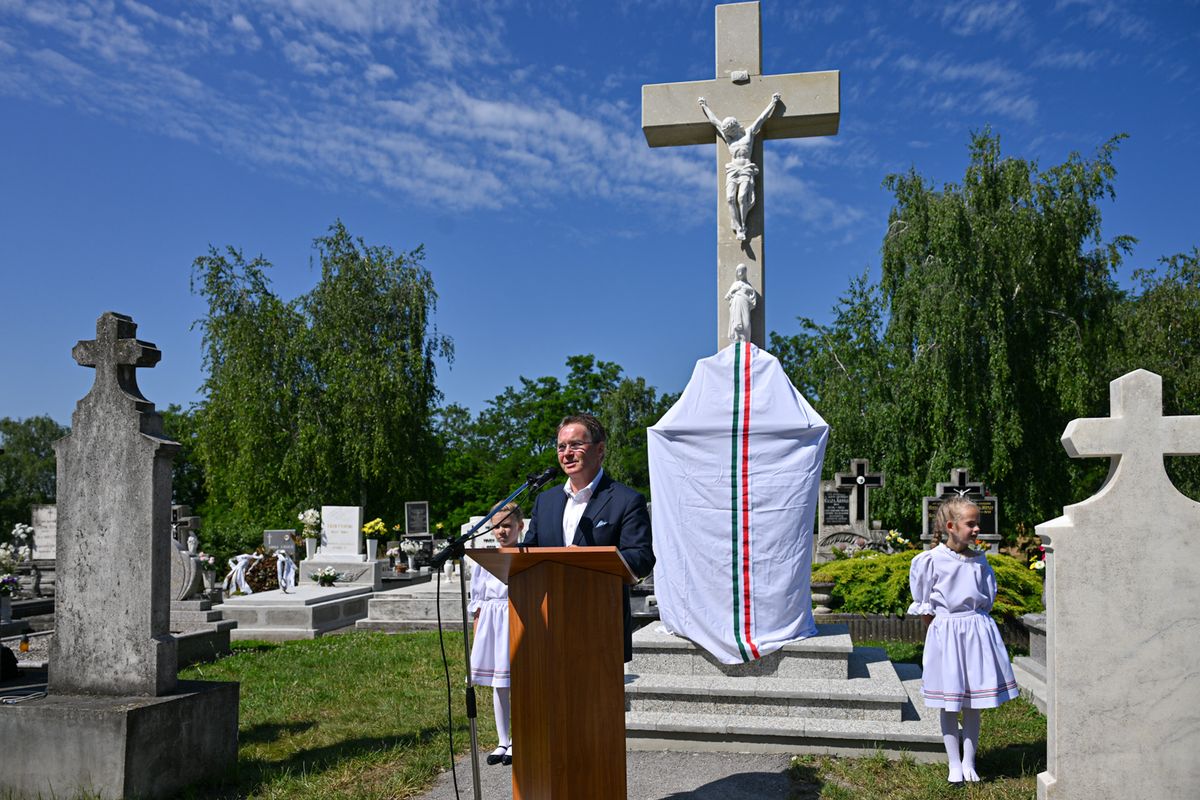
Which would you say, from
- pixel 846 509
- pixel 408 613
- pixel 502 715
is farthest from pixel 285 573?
pixel 502 715

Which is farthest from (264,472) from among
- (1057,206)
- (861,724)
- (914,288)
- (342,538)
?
(861,724)

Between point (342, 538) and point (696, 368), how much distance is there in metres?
13.9

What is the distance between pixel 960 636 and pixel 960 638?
0.01 m

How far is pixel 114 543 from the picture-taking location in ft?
18.2

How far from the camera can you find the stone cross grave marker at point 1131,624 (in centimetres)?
380

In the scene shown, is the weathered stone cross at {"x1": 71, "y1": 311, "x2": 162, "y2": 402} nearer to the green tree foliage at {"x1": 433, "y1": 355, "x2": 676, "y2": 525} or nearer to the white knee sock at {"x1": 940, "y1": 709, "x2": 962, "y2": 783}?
the white knee sock at {"x1": 940, "y1": 709, "x2": 962, "y2": 783}

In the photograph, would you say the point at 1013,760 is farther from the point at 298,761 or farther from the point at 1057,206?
the point at 1057,206

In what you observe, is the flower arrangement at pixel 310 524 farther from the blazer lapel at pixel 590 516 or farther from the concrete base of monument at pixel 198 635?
the blazer lapel at pixel 590 516

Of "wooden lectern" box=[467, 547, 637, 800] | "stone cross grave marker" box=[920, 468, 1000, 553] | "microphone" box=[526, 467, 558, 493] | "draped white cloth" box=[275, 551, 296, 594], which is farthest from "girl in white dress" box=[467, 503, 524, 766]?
"stone cross grave marker" box=[920, 468, 1000, 553]

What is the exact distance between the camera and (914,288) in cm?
2117

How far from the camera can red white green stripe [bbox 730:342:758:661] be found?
6.77 m

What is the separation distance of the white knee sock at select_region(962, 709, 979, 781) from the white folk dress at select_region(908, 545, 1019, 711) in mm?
84

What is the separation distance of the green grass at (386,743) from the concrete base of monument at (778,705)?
0.19 metres

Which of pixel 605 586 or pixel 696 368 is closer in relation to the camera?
pixel 605 586
